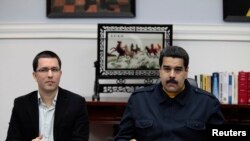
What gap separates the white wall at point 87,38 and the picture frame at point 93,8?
0.19 ft

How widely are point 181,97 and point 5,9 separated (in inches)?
85.3

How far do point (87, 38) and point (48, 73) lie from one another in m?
1.28

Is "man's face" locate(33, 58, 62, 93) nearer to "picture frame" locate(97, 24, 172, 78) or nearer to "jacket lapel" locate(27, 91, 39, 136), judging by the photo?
"jacket lapel" locate(27, 91, 39, 136)

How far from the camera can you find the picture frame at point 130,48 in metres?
3.11

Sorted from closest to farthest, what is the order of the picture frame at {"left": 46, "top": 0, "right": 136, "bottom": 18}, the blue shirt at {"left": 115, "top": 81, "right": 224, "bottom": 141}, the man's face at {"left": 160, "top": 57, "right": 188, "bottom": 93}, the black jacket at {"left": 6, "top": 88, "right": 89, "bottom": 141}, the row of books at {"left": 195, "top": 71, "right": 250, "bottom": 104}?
the blue shirt at {"left": 115, "top": 81, "right": 224, "bottom": 141}
the man's face at {"left": 160, "top": 57, "right": 188, "bottom": 93}
the black jacket at {"left": 6, "top": 88, "right": 89, "bottom": 141}
the row of books at {"left": 195, "top": 71, "right": 250, "bottom": 104}
the picture frame at {"left": 46, "top": 0, "right": 136, "bottom": 18}

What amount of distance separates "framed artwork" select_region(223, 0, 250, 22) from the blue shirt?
5.24 feet

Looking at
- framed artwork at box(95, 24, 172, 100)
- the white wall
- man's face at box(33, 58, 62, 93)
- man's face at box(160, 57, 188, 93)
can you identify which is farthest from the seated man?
the white wall

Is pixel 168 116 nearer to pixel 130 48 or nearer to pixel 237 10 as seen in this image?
pixel 130 48

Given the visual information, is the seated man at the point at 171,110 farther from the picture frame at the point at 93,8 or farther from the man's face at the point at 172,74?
the picture frame at the point at 93,8

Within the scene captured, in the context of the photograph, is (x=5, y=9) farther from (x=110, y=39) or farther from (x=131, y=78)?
(x=131, y=78)

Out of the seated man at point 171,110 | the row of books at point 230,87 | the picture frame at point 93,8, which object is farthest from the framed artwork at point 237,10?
the seated man at point 171,110

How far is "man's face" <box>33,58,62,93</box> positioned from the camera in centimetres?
218

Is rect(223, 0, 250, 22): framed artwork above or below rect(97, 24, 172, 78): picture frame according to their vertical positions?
above

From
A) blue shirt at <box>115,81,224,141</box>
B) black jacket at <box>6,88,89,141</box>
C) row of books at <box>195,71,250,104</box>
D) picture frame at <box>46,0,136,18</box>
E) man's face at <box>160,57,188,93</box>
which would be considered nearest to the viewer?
blue shirt at <box>115,81,224,141</box>
